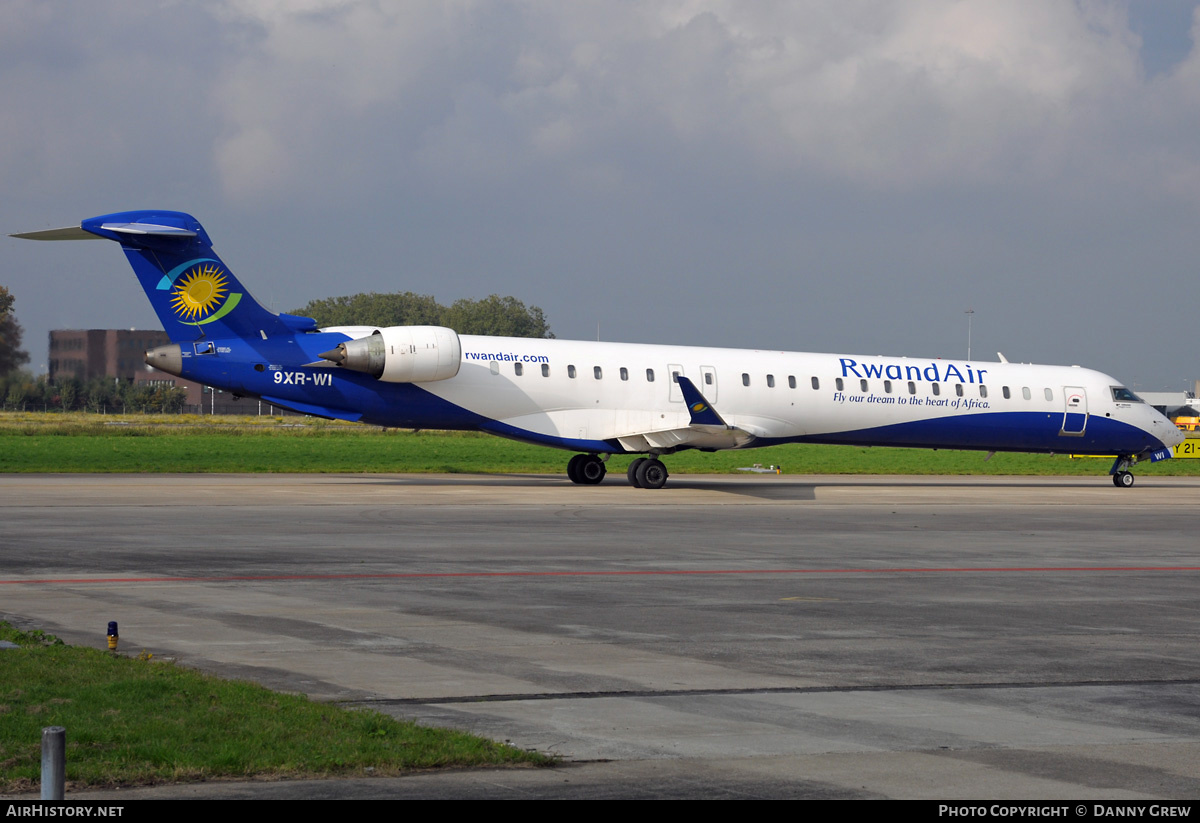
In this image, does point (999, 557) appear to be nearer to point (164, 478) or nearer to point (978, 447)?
point (978, 447)

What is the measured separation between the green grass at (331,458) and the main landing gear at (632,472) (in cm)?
767

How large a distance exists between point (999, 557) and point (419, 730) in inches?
520

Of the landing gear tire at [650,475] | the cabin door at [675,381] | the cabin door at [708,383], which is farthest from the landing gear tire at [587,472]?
the cabin door at [708,383]

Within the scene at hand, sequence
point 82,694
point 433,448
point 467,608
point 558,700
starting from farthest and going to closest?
1. point 433,448
2. point 467,608
3. point 558,700
4. point 82,694

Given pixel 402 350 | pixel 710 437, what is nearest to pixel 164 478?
pixel 402 350

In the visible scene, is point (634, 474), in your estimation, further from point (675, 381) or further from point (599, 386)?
point (675, 381)

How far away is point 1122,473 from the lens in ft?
126

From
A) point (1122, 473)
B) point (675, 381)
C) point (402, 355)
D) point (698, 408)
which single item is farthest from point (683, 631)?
point (1122, 473)

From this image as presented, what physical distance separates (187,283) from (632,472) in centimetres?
1138

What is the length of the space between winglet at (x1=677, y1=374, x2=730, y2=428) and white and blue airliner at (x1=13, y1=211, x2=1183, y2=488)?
44 millimetres

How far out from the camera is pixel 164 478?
34625 millimetres

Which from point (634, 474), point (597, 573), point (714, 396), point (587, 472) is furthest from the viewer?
point (587, 472)

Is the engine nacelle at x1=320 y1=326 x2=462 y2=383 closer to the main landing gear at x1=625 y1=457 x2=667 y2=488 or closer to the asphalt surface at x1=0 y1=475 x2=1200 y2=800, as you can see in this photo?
the asphalt surface at x1=0 y1=475 x2=1200 y2=800

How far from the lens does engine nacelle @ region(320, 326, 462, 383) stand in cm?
2992
